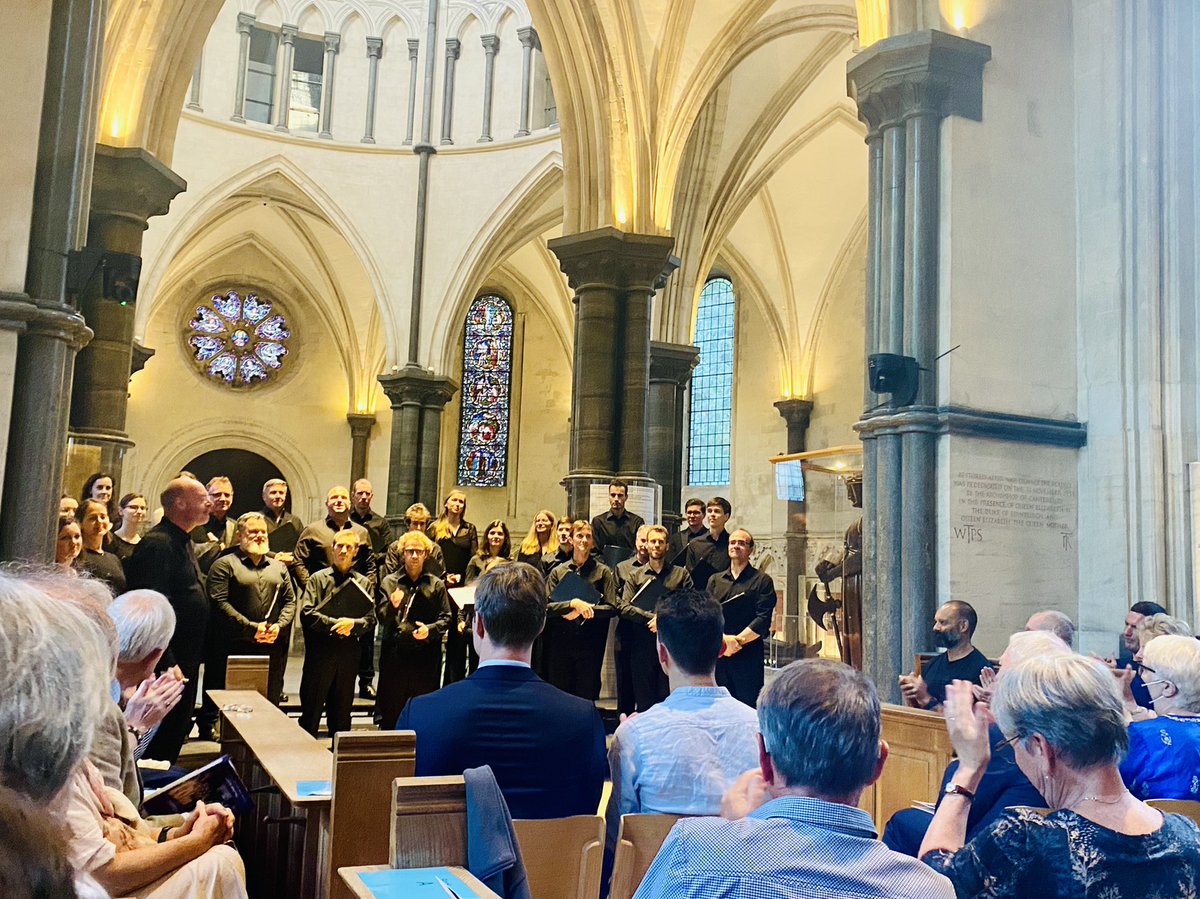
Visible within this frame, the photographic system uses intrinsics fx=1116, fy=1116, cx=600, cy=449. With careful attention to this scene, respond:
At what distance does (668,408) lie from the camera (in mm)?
16000

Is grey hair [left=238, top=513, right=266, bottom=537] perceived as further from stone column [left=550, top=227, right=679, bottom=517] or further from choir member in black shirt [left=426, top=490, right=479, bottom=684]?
stone column [left=550, top=227, right=679, bottom=517]

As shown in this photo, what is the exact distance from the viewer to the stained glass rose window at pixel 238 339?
22375 millimetres

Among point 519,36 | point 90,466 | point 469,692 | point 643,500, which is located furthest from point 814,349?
point 469,692

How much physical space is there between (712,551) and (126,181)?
5.76m

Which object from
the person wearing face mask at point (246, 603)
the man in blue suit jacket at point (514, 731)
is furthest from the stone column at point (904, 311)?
the man in blue suit jacket at point (514, 731)

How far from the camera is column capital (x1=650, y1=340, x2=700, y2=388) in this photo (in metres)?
15.9

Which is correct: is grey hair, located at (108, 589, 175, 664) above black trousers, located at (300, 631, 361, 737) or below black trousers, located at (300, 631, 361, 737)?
above

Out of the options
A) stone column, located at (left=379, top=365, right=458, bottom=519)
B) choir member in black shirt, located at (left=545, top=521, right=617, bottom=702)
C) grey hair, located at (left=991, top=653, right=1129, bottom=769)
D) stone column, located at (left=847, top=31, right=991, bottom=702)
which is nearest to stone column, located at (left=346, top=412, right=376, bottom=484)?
stone column, located at (left=379, top=365, right=458, bottom=519)

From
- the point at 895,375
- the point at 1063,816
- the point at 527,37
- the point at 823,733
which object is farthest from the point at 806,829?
the point at 527,37

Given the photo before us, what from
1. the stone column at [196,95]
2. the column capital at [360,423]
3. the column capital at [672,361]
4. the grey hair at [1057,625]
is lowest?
the grey hair at [1057,625]

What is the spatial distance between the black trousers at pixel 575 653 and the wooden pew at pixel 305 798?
297cm

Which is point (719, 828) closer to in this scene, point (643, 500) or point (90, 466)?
point (90, 466)

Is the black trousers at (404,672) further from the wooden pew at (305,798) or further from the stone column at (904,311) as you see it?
the stone column at (904,311)

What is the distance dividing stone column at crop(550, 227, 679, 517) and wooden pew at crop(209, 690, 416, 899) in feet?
21.6
